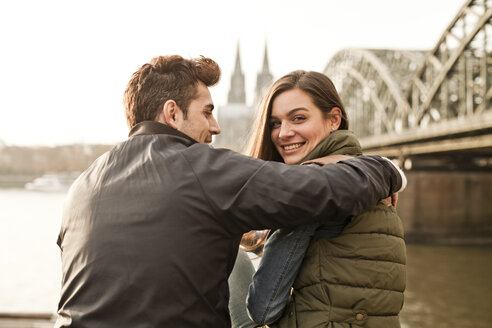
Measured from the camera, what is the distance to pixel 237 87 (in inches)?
4222

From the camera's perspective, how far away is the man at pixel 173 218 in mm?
1515

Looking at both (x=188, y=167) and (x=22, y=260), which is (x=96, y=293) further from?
(x=22, y=260)

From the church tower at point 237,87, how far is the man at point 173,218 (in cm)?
10518

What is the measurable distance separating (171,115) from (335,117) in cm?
78

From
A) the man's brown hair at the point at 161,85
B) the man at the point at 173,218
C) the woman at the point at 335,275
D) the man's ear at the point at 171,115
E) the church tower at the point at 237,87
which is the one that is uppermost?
the man's brown hair at the point at 161,85

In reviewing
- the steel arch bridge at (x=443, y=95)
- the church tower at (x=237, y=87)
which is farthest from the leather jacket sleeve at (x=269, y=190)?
the church tower at (x=237, y=87)

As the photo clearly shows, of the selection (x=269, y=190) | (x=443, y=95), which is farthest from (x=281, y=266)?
(x=443, y=95)

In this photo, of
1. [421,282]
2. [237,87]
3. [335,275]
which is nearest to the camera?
[335,275]

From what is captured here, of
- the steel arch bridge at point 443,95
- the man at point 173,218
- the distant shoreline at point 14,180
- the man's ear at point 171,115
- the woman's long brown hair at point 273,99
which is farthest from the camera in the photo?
the distant shoreline at point 14,180

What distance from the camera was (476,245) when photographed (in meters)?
19.6

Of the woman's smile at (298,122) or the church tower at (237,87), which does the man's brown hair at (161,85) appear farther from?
the church tower at (237,87)

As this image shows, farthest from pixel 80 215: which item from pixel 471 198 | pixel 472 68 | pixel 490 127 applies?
pixel 471 198

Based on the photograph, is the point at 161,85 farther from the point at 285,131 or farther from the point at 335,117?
the point at 335,117

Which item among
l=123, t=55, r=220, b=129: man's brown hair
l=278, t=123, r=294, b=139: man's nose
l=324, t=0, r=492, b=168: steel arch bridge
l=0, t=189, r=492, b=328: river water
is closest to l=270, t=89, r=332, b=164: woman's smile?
l=278, t=123, r=294, b=139: man's nose
